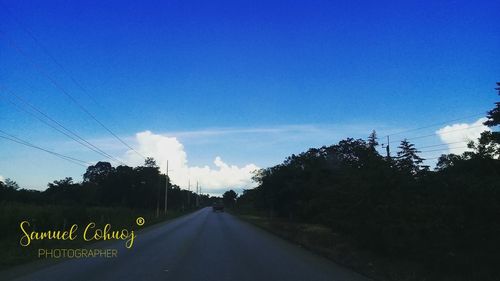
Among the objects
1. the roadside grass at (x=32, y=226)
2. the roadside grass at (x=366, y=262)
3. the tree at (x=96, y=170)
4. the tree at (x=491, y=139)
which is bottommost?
the roadside grass at (x=366, y=262)

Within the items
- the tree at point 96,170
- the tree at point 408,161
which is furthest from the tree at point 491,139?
the tree at point 96,170

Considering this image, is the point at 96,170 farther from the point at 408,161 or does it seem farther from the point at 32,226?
the point at 408,161

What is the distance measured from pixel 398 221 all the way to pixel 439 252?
2306 mm

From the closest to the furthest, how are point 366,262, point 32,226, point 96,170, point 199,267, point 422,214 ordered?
point 199,267
point 366,262
point 422,214
point 32,226
point 96,170

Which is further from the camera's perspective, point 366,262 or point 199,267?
point 366,262

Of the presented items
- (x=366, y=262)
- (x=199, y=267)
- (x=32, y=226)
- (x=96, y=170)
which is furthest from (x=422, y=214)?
(x=96, y=170)

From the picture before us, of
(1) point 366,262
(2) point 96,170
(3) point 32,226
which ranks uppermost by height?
(2) point 96,170

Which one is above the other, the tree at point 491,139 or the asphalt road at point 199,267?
the tree at point 491,139

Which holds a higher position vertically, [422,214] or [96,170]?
[96,170]

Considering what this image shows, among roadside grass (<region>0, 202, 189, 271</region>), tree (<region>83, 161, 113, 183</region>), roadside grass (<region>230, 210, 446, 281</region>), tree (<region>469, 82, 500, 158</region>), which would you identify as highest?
tree (<region>83, 161, 113, 183</region>)

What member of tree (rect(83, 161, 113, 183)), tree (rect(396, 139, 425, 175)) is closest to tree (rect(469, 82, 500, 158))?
tree (rect(396, 139, 425, 175))

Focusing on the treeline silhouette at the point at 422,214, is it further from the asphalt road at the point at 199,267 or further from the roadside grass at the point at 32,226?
the roadside grass at the point at 32,226

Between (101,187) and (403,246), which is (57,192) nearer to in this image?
(101,187)

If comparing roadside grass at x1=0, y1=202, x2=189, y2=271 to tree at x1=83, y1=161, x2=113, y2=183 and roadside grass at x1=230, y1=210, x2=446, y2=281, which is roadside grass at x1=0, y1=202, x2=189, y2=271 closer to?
roadside grass at x1=230, y1=210, x2=446, y2=281
